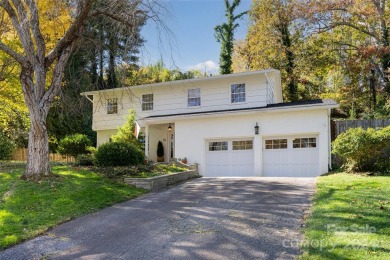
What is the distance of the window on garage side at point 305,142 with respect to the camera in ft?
47.4

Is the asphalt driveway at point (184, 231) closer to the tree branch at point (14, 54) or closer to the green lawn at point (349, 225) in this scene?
the green lawn at point (349, 225)

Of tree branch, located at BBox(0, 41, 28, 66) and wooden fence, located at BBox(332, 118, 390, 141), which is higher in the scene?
tree branch, located at BBox(0, 41, 28, 66)

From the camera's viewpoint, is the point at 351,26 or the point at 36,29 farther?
the point at 351,26

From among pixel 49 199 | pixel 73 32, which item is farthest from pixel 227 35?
pixel 49 199

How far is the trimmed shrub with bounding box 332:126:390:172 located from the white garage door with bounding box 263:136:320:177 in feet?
6.04

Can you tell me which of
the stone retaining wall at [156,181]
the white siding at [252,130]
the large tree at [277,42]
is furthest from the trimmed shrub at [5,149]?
the large tree at [277,42]

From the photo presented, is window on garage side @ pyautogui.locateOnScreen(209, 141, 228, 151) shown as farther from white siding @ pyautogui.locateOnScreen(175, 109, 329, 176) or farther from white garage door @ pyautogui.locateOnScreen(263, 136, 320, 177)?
white garage door @ pyautogui.locateOnScreen(263, 136, 320, 177)

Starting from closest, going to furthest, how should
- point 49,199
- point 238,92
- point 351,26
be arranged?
point 49,199 → point 238,92 → point 351,26

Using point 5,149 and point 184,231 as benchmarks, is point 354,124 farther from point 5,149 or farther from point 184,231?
point 5,149

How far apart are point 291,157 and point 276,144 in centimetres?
90

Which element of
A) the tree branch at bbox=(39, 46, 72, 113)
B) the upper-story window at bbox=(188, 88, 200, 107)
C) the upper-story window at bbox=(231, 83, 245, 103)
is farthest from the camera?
the upper-story window at bbox=(188, 88, 200, 107)

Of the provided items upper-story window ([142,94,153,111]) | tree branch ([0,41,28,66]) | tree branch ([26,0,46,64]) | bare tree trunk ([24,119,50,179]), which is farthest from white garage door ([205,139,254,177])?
tree branch ([0,41,28,66])

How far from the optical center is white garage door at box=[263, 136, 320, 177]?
1434cm

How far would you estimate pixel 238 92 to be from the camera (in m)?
18.2
